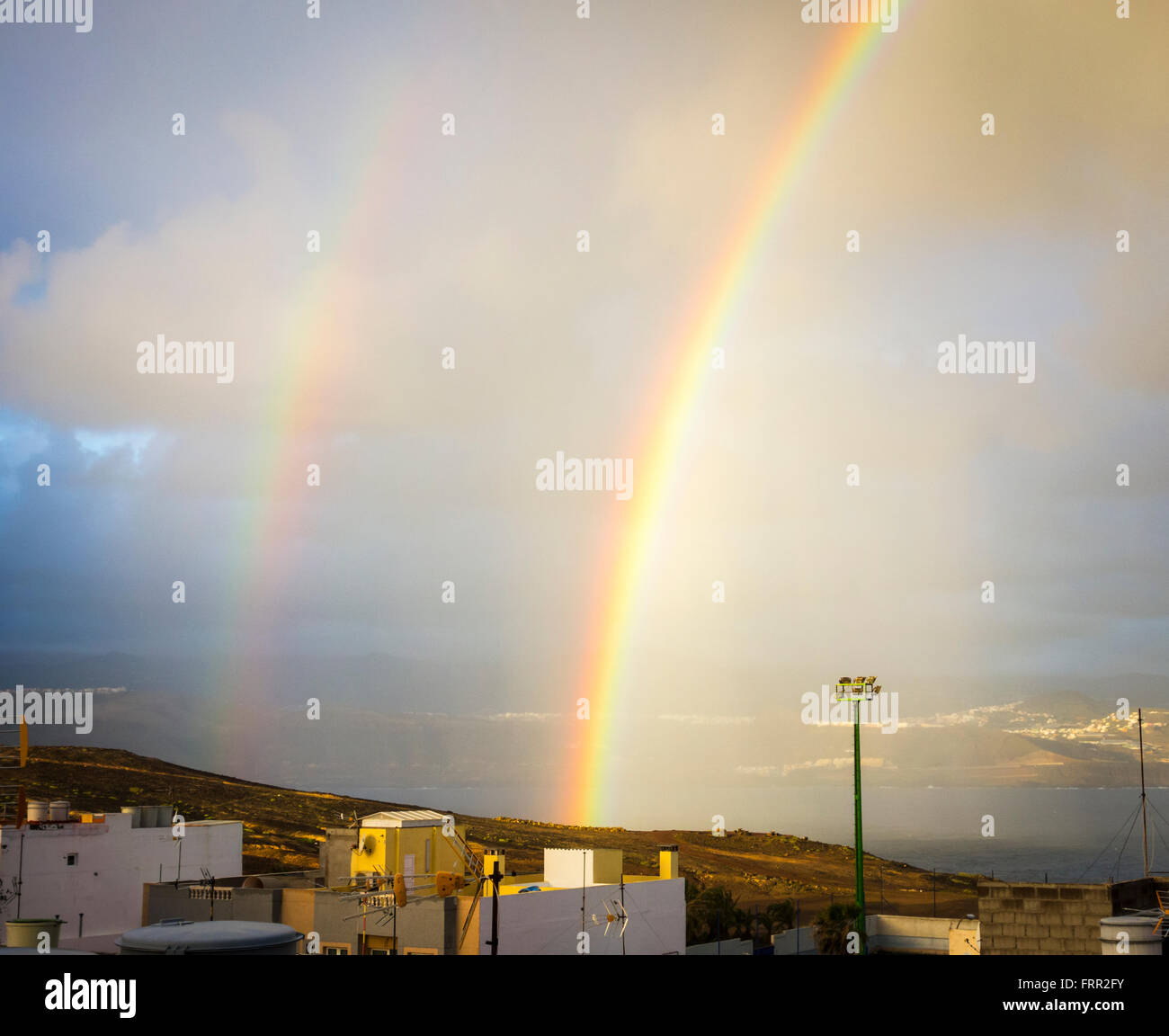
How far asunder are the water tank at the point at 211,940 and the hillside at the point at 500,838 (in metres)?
60.3

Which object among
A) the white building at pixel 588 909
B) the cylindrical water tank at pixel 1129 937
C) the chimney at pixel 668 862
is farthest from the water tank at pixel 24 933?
the cylindrical water tank at pixel 1129 937

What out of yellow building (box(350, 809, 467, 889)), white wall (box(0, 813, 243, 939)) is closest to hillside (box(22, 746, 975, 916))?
white wall (box(0, 813, 243, 939))

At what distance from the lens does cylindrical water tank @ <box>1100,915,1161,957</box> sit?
27203 millimetres

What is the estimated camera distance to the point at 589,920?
3947cm

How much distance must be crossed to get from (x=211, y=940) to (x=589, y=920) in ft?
47.0

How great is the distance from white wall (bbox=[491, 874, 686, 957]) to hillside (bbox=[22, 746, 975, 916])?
4662cm

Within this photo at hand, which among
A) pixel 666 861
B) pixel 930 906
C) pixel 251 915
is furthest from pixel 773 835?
pixel 251 915

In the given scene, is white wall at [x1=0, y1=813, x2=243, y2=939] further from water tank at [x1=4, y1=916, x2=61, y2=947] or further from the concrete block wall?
the concrete block wall

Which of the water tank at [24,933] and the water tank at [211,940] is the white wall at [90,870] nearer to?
the water tank at [24,933]
